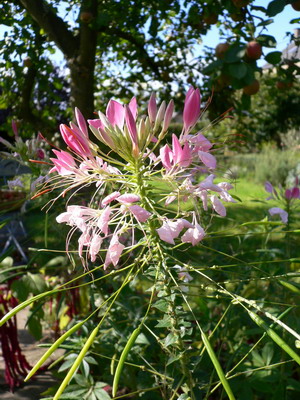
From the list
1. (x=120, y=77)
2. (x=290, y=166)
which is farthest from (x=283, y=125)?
(x=120, y=77)

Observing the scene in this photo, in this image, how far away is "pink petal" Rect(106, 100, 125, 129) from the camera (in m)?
0.76

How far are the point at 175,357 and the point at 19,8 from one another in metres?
3.38

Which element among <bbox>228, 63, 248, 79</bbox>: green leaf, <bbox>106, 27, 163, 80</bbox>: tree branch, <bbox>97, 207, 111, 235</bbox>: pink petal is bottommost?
<bbox>97, 207, 111, 235</bbox>: pink petal

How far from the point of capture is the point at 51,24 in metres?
2.60

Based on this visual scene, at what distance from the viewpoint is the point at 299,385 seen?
1.26m

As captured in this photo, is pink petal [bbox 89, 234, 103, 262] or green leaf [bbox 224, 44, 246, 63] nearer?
pink petal [bbox 89, 234, 103, 262]

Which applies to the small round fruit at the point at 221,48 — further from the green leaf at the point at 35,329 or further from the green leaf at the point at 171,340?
the green leaf at the point at 171,340

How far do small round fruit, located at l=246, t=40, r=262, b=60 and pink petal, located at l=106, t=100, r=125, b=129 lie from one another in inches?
49.0

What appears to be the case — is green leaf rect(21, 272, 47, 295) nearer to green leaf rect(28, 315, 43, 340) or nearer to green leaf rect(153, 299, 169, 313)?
green leaf rect(28, 315, 43, 340)

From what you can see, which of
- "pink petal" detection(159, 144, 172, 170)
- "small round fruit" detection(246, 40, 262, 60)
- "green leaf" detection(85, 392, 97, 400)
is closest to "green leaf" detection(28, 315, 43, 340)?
"green leaf" detection(85, 392, 97, 400)

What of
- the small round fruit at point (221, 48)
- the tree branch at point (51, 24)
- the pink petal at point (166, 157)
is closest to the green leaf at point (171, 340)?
the pink petal at point (166, 157)

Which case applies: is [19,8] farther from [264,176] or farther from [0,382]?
[264,176]

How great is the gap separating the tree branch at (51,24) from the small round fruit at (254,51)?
49.9 inches

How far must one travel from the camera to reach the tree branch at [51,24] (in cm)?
254
